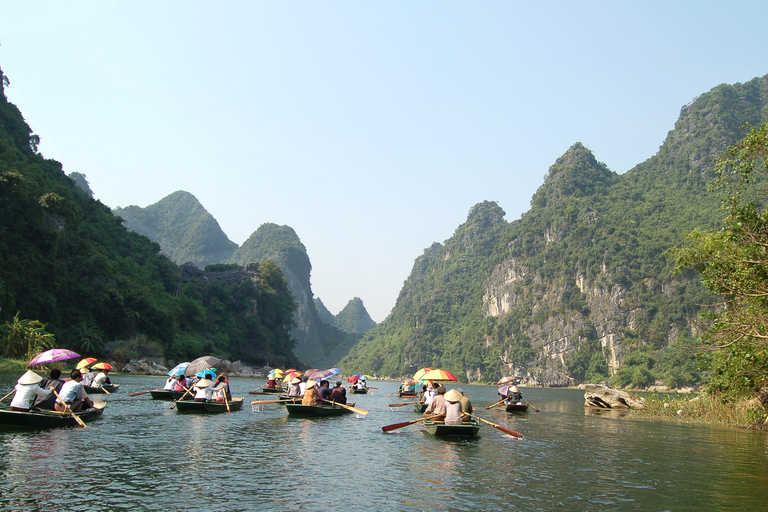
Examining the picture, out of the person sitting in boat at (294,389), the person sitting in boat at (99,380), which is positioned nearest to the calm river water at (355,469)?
the person sitting in boat at (294,389)

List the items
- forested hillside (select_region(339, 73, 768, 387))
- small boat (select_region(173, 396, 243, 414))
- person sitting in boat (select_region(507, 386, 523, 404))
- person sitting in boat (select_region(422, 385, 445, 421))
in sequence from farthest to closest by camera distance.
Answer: forested hillside (select_region(339, 73, 768, 387)) → person sitting in boat (select_region(507, 386, 523, 404)) → small boat (select_region(173, 396, 243, 414)) → person sitting in boat (select_region(422, 385, 445, 421))

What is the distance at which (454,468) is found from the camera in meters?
10.6

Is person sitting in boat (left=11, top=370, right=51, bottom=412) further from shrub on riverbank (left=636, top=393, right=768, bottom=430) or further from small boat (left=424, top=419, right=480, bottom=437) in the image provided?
shrub on riverbank (left=636, top=393, right=768, bottom=430)

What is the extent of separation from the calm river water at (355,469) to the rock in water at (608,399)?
45.7ft

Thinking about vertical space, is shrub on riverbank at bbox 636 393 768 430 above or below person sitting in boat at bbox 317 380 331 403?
below

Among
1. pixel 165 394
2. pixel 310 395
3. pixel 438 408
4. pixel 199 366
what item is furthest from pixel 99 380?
pixel 438 408

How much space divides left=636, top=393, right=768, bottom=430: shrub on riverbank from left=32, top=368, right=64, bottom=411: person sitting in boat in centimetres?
1959

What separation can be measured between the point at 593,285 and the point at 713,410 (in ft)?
311

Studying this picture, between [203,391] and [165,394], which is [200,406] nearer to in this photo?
[203,391]

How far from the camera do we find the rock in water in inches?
1198

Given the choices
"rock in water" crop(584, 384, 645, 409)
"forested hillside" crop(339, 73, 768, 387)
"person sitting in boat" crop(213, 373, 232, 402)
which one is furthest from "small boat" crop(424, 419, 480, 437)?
"forested hillside" crop(339, 73, 768, 387)

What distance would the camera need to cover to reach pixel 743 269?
13992mm

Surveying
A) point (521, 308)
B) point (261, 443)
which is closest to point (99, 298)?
point (261, 443)

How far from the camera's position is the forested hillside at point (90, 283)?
3842 cm
